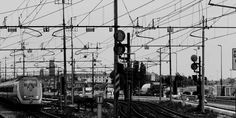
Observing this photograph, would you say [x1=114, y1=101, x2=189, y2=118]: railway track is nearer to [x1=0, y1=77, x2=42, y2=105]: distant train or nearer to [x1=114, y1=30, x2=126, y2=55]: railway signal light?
[x1=114, y1=30, x2=126, y2=55]: railway signal light

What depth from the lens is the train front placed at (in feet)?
143

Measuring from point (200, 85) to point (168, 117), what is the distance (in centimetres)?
345

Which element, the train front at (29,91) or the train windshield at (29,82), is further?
the train windshield at (29,82)

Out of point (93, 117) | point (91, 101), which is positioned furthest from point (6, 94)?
point (93, 117)

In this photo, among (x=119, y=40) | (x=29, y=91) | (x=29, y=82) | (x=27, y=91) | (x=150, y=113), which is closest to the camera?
(x=119, y=40)

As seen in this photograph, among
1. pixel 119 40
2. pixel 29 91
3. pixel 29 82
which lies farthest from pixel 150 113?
pixel 119 40

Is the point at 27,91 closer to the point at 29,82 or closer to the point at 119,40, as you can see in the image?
the point at 29,82

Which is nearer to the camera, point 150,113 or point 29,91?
point 150,113

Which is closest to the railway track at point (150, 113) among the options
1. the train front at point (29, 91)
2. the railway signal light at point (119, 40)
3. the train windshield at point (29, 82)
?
the railway signal light at point (119, 40)

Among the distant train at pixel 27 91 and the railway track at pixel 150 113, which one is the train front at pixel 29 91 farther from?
the railway track at pixel 150 113

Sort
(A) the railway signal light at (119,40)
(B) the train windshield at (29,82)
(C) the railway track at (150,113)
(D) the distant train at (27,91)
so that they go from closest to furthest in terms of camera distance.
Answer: (A) the railway signal light at (119,40) < (C) the railway track at (150,113) < (D) the distant train at (27,91) < (B) the train windshield at (29,82)

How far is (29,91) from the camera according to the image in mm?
44062

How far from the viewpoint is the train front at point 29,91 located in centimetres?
4366

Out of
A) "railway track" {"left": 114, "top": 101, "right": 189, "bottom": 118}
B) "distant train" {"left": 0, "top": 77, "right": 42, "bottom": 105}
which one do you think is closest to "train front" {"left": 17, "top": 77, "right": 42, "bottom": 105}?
"distant train" {"left": 0, "top": 77, "right": 42, "bottom": 105}
